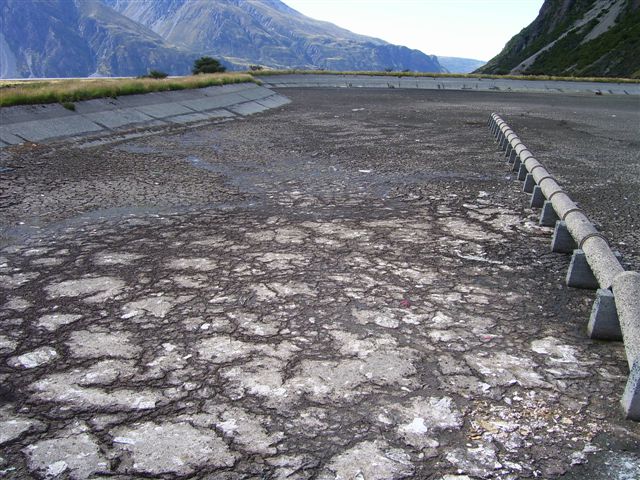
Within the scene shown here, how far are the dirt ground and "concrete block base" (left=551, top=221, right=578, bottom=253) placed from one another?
0.41 feet

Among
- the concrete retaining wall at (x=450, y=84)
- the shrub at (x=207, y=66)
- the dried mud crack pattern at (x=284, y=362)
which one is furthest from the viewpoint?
the shrub at (x=207, y=66)

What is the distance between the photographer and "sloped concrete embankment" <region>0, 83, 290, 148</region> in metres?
11.4

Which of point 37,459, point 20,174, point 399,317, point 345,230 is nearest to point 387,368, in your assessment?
point 399,317

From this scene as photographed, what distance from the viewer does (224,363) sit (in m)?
3.56

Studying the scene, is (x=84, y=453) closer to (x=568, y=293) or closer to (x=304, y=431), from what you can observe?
(x=304, y=431)

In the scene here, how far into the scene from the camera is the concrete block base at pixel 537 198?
285 inches

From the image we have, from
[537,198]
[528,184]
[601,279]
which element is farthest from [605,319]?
[528,184]

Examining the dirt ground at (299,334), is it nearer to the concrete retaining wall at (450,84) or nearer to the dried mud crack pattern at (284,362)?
the dried mud crack pattern at (284,362)

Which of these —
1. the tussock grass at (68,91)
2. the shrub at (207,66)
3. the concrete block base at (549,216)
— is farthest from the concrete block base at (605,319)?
the shrub at (207,66)

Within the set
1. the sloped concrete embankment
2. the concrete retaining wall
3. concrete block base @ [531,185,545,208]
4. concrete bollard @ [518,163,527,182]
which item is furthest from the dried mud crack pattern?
the concrete retaining wall

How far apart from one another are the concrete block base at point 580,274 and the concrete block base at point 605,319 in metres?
0.89

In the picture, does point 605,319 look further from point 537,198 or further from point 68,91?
point 68,91

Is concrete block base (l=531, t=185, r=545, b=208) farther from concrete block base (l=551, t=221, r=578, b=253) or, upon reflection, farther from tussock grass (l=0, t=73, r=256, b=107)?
tussock grass (l=0, t=73, r=256, b=107)

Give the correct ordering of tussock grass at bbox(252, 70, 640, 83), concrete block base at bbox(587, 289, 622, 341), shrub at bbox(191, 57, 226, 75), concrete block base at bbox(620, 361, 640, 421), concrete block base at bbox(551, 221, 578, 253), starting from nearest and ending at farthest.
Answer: concrete block base at bbox(620, 361, 640, 421), concrete block base at bbox(587, 289, 622, 341), concrete block base at bbox(551, 221, 578, 253), tussock grass at bbox(252, 70, 640, 83), shrub at bbox(191, 57, 226, 75)
